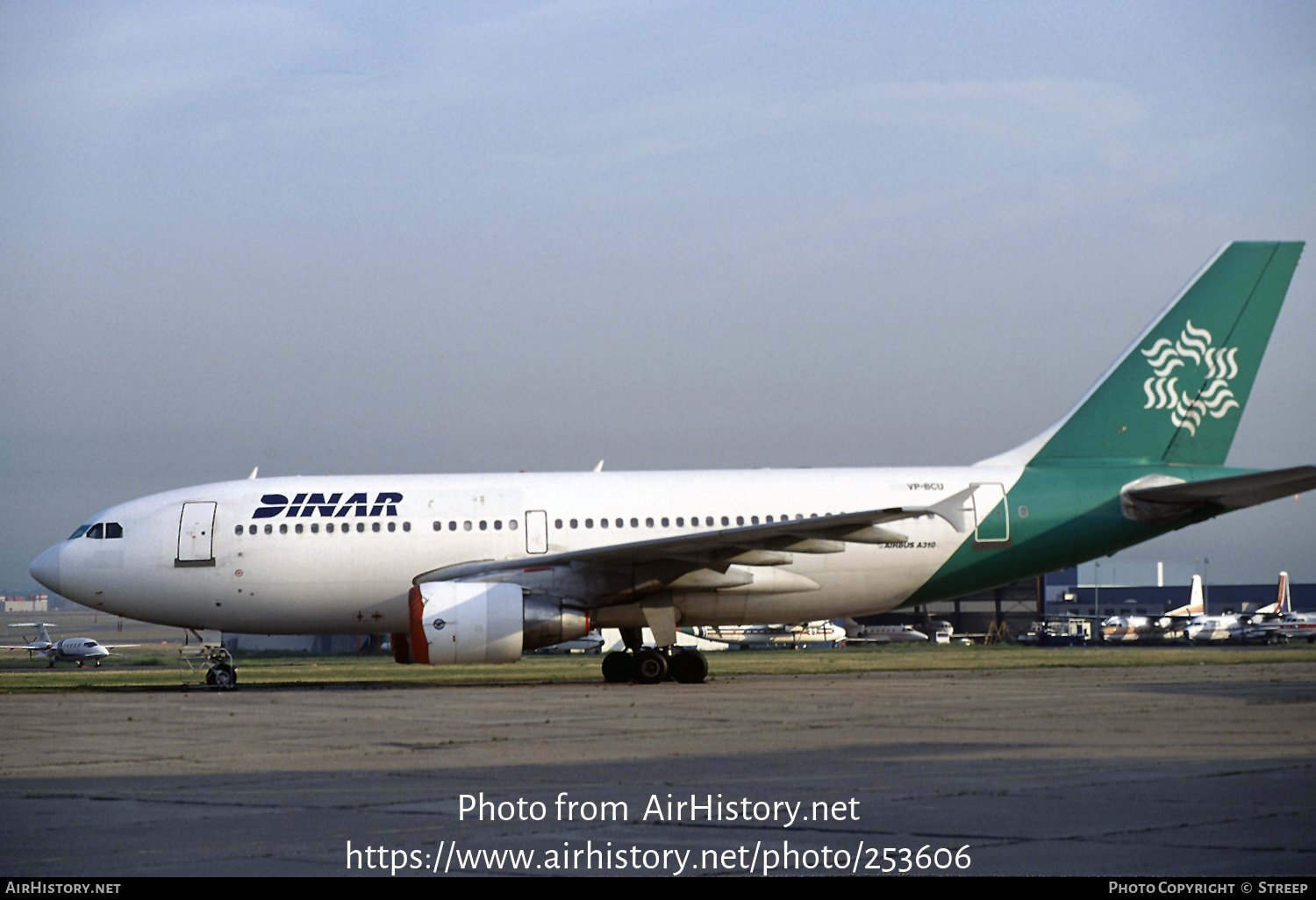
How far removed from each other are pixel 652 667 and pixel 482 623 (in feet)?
9.69

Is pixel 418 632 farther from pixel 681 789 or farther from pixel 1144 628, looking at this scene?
pixel 1144 628

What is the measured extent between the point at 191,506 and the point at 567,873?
60.2ft

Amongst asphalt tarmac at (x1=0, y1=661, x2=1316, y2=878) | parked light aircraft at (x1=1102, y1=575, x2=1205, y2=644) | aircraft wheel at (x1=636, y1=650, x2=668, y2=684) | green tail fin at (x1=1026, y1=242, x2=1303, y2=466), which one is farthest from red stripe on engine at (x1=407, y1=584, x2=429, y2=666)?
parked light aircraft at (x1=1102, y1=575, x2=1205, y2=644)

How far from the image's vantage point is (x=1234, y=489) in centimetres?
2147

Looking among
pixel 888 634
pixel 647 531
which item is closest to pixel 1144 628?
pixel 888 634

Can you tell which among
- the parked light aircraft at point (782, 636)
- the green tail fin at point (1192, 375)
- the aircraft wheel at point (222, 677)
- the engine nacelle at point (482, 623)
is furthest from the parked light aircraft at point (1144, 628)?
the aircraft wheel at point (222, 677)

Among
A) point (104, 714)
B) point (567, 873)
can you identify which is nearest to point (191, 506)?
point (104, 714)

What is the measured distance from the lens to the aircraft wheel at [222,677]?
866 inches

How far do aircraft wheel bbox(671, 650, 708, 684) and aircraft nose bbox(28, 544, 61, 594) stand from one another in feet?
34.3

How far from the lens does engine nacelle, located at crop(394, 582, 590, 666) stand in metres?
19.6

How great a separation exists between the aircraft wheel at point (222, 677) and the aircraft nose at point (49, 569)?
3.11m

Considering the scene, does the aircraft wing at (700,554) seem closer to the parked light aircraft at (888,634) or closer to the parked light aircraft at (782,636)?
the parked light aircraft at (888,634)

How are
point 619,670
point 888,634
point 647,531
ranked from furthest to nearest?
point 888,634, point 647,531, point 619,670
